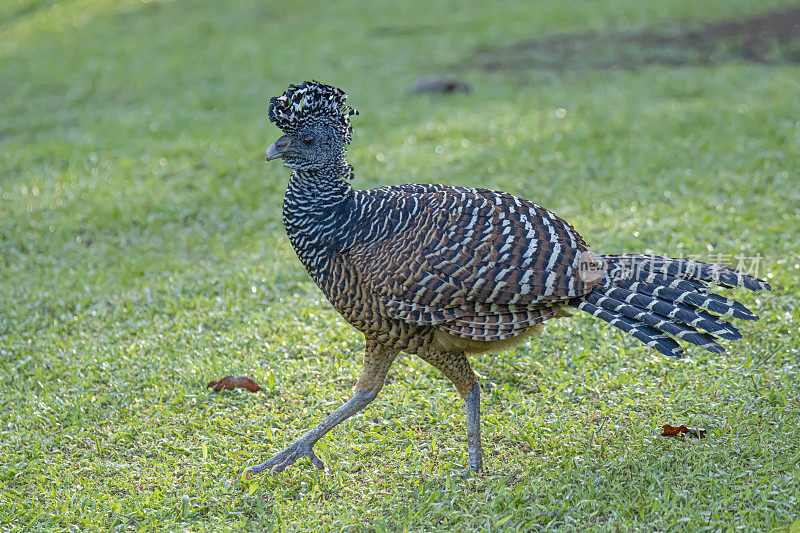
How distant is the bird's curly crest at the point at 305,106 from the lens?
13.8ft

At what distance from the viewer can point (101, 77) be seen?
11.9 m

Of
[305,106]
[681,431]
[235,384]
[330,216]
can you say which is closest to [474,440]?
[681,431]

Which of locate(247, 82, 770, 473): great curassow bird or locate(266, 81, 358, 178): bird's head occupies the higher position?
locate(266, 81, 358, 178): bird's head

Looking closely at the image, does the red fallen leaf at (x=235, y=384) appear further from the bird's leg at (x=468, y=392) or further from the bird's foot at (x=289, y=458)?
the bird's leg at (x=468, y=392)

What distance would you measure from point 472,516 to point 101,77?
1018 centimetres

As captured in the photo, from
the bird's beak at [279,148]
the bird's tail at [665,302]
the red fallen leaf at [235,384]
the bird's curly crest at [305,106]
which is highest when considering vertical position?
the bird's curly crest at [305,106]

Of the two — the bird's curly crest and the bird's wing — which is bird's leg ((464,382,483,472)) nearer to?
the bird's wing

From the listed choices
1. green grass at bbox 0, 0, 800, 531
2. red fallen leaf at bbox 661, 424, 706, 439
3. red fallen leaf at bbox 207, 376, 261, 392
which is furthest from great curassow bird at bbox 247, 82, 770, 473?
red fallen leaf at bbox 207, 376, 261, 392

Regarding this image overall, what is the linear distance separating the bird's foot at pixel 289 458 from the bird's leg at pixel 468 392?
0.79 m

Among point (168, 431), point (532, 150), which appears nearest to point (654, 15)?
point (532, 150)

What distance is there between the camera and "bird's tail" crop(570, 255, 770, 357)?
3803 millimetres

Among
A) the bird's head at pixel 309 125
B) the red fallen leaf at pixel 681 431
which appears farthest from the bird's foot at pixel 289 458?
the red fallen leaf at pixel 681 431

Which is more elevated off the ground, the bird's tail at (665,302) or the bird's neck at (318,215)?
the bird's neck at (318,215)

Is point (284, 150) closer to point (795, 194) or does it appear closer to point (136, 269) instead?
point (136, 269)
